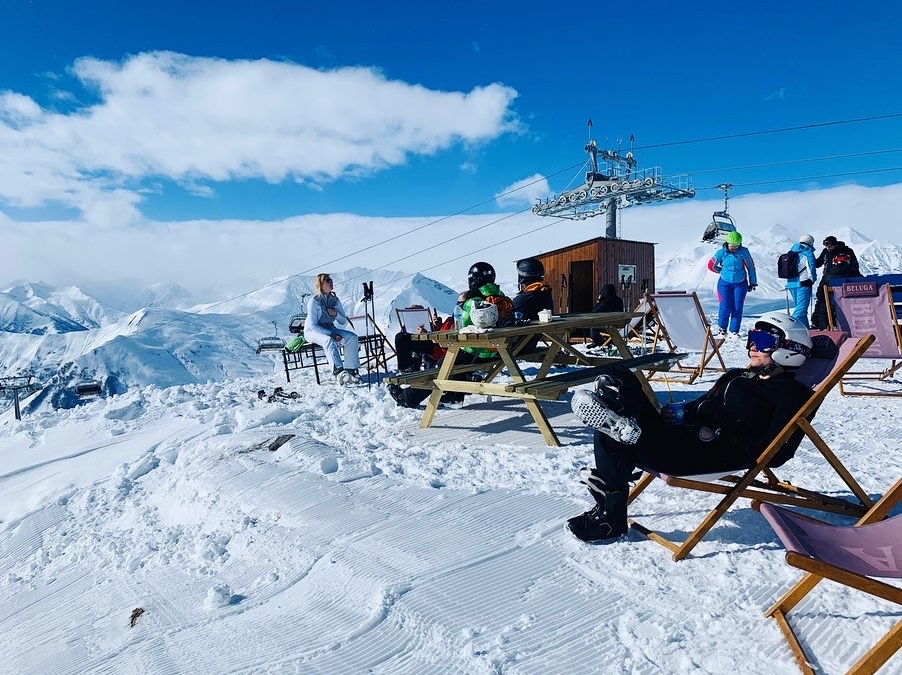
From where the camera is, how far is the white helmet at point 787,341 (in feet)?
8.32

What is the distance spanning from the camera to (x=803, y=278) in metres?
9.84

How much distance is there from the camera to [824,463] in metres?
3.66

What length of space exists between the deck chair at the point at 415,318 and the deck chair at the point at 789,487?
8.71 m

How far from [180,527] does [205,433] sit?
7.21ft

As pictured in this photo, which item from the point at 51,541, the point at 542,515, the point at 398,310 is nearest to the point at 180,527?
the point at 51,541

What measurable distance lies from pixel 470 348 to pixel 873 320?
4584 mm

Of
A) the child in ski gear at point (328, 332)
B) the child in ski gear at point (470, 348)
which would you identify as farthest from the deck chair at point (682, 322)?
the child in ski gear at point (328, 332)

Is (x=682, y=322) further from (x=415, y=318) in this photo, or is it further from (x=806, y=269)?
(x=415, y=318)

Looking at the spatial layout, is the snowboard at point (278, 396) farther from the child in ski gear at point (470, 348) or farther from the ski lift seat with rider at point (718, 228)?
the ski lift seat with rider at point (718, 228)

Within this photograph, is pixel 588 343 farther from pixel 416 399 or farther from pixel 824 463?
pixel 824 463

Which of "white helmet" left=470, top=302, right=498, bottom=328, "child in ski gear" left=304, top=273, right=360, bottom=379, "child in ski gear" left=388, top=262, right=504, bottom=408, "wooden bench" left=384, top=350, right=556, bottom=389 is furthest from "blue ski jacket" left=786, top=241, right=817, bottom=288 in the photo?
"child in ski gear" left=304, top=273, right=360, bottom=379

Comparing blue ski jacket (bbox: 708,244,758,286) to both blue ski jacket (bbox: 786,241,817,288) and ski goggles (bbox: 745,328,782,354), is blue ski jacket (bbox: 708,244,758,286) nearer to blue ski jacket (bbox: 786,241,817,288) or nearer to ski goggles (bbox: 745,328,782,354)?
blue ski jacket (bbox: 786,241,817,288)

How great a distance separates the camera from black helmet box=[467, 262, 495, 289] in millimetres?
6160

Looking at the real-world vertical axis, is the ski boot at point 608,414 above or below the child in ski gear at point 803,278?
below
